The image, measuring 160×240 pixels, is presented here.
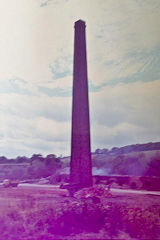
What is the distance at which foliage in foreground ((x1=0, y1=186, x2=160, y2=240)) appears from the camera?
5234 millimetres

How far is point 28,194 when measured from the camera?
23.2 feet

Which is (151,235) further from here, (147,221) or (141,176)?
(141,176)

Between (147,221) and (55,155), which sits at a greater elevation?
(55,155)

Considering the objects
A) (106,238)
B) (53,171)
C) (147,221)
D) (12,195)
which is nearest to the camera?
(106,238)

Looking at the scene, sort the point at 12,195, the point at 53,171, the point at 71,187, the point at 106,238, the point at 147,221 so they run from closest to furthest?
the point at 106,238
the point at 147,221
the point at 12,195
the point at 71,187
the point at 53,171

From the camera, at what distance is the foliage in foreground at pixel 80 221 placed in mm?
5234

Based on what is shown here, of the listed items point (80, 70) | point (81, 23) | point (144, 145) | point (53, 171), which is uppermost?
point (81, 23)

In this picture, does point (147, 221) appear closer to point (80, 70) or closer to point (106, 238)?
point (106, 238)

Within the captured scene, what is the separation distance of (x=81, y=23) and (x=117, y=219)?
22.0 ft

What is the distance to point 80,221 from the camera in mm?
5562

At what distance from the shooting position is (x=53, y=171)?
8562 millimetres

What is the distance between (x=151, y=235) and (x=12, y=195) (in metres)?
3.83

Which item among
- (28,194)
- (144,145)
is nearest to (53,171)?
(28,194)

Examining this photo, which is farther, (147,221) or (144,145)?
(144,145)
